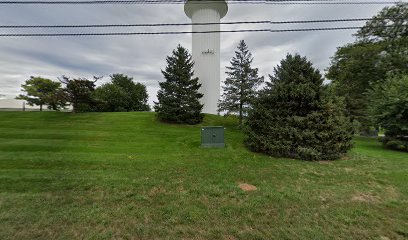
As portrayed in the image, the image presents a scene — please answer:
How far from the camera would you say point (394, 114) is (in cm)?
1315

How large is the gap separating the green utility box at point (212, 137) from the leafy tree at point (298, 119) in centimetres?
152

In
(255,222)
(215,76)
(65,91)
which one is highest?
(215,76)

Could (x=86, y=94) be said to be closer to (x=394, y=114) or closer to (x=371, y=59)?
(x=394, y=114)

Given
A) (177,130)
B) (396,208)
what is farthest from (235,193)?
(177,130)

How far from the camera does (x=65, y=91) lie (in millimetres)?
18109

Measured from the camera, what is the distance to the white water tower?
934 inches

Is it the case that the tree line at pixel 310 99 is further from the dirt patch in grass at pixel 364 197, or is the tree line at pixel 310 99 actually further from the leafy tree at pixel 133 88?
the leafy tree at pixel 133 88

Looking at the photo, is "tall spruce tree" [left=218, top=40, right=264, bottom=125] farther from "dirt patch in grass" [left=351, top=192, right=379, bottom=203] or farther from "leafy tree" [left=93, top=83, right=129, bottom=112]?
"leafy tree" [left=93, top=83, right=129, bottom=112]

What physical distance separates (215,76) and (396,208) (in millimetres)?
21477

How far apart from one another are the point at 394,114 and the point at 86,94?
82.4 ft

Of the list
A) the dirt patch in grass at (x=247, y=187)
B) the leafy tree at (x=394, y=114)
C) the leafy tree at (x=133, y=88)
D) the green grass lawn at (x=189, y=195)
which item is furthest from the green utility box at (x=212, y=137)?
the leafy tree at (x=133, y=88)

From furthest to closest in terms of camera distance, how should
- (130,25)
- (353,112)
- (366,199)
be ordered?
1. (353,112)
2. (130,25)
3. (366,199)

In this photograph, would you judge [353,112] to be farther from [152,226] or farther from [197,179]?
[152,226]

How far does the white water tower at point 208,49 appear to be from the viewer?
77.8 ft
